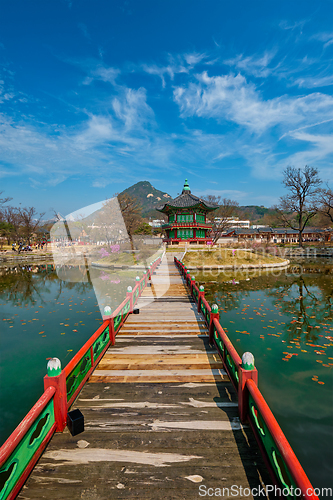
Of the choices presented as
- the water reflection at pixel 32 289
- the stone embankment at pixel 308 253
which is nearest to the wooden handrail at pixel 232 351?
the water reflection at pixel 32 289

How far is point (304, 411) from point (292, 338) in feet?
12.2

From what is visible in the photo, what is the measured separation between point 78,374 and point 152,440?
5.27ft

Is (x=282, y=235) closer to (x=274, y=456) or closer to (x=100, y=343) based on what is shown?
(x=100, y=343)

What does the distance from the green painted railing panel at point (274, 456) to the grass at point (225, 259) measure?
2262 centimetres

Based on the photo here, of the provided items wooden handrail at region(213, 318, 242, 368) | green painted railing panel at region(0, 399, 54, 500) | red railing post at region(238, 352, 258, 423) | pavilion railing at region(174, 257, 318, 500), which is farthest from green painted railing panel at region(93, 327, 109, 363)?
red railing post at region(238, 352, 258, 423)

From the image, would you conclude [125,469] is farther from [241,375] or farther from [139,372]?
[139,372]

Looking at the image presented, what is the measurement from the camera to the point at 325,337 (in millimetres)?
8203

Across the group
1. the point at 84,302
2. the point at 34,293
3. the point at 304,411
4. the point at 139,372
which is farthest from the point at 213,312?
the point at 34,293

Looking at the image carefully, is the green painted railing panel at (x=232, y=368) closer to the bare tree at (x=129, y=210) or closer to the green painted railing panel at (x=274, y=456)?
the green painted railing panel at (x=274, y=456)

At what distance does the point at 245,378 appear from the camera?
3.28 m

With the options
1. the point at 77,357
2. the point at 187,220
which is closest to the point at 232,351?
the point at 77,357

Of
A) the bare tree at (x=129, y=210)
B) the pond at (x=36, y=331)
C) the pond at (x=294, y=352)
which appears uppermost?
the bare tree at (x=129, y=210)

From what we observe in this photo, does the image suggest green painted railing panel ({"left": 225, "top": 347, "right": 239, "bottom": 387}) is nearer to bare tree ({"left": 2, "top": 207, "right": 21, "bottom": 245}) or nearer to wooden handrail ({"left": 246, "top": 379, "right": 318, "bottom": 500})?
wooden handrail ({"left": 246, "top": 379, "right": 318, "bottom": 500})

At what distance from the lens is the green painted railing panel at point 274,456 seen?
2.11 meters
